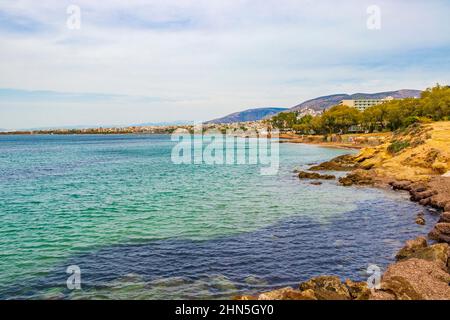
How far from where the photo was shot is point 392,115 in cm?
11512

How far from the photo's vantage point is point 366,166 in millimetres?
59062

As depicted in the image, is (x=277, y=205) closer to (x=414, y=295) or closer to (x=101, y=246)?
(x=101, y=246)

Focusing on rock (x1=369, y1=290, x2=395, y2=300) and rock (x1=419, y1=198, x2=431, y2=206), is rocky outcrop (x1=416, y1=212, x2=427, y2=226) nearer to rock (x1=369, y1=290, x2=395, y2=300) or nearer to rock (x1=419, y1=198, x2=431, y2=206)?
rock (x1=419, y1=198, x2=431, y2=206)

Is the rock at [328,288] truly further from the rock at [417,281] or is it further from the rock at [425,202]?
the rock at [425,202]

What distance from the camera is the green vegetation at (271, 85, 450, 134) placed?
9800 cm

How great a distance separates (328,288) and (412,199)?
24615 millimetres

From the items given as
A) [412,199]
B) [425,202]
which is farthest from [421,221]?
[412,199]

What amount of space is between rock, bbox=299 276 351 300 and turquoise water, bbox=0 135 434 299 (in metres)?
2.76

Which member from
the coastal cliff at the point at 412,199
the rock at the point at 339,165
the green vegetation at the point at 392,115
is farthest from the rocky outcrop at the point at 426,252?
the green vegetation at the point at 392,115

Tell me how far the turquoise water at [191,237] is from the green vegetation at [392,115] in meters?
67.3

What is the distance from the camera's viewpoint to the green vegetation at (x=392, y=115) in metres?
98.0

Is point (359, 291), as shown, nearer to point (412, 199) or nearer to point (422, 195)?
point (422, 195)

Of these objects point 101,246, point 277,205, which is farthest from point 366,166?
point 101,246

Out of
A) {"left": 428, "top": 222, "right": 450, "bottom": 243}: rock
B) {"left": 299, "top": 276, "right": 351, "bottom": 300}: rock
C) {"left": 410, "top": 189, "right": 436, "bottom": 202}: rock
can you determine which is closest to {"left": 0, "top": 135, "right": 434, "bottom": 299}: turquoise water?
{"left": 410, "top": 189, "right": 436, "bottom": 202}: rock
